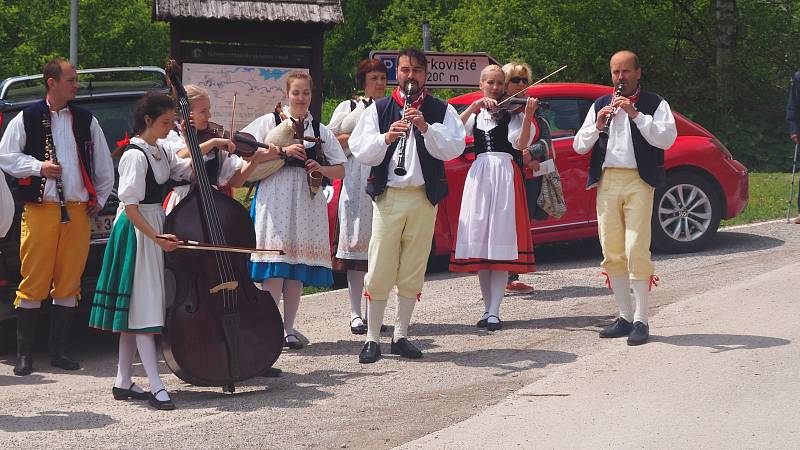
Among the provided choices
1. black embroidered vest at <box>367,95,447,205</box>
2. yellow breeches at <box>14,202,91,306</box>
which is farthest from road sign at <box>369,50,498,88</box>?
yellow breeches at <box>14,202,91,306</box>

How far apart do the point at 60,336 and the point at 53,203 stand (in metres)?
0.92

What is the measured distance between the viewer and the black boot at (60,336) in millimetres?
8336

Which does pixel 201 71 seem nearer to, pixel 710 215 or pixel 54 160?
pixel 54 160

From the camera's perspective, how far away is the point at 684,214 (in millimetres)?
11836

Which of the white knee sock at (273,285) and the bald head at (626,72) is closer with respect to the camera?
the bald head at (626,72)

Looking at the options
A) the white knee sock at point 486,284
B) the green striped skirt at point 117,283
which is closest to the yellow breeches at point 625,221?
the white knee sock at point 486,284

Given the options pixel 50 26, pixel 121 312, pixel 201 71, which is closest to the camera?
Result: pixel 121 312

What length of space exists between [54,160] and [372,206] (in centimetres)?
224

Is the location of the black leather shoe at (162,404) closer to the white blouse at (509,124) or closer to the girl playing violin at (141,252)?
the girl playing violin at (141,252)

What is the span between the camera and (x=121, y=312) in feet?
23.5

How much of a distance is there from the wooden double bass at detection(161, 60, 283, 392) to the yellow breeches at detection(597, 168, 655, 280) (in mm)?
2438

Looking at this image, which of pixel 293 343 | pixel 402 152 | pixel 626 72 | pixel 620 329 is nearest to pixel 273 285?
pixel 293 343

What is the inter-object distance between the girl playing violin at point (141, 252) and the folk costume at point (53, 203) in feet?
3.61

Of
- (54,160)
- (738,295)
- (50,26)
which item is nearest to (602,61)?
(738,295)
